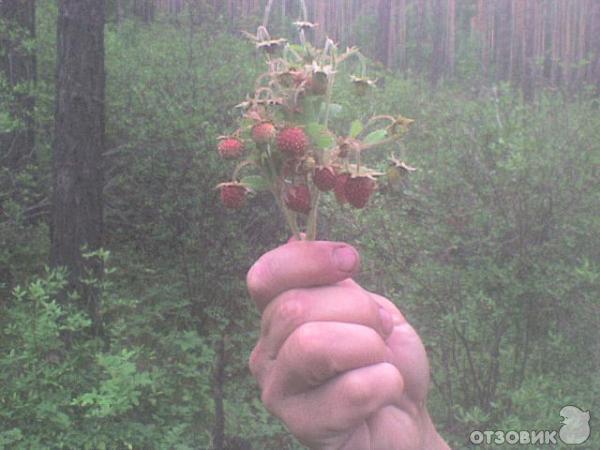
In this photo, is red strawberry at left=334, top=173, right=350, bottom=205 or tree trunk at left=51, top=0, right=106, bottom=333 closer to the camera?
red strawberry at left=334, top=173, right=350, bottom=205

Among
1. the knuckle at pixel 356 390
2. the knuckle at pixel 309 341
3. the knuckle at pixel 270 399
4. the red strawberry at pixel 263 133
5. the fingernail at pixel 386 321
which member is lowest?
the knuckle at pixel 270 399

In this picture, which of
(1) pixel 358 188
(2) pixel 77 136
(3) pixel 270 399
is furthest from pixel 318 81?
(2) pixel 77 136

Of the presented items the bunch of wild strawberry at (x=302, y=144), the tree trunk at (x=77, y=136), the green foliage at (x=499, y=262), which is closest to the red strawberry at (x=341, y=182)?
the bunch of wild strawberry at (x=302, y=144)

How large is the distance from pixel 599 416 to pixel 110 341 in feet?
8.67

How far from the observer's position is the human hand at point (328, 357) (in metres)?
1.23

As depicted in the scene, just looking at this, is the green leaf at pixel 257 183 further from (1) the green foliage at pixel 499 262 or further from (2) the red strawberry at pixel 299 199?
(1) the green foliage at pixel 499 262

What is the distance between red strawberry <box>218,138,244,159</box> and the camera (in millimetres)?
1414

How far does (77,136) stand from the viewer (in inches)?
192

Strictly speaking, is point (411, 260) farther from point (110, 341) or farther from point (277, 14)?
point (277, 14)

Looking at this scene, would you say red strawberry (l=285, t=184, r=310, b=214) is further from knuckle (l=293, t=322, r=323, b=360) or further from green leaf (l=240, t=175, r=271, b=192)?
knuckle (l=293, t=322, r=323, b=360)

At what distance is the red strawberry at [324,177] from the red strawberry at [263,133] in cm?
10

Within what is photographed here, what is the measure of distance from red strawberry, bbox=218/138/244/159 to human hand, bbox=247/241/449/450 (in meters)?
0.21

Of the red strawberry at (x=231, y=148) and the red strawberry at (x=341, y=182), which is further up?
the red strawberry at (x=231, y=148)

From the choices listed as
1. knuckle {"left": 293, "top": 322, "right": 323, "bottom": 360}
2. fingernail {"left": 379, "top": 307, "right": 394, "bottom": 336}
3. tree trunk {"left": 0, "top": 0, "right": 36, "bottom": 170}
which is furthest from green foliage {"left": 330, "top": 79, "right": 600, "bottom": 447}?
tree trunk {"left": 0, "top": 0, "right": 36, "bottom": 170}
